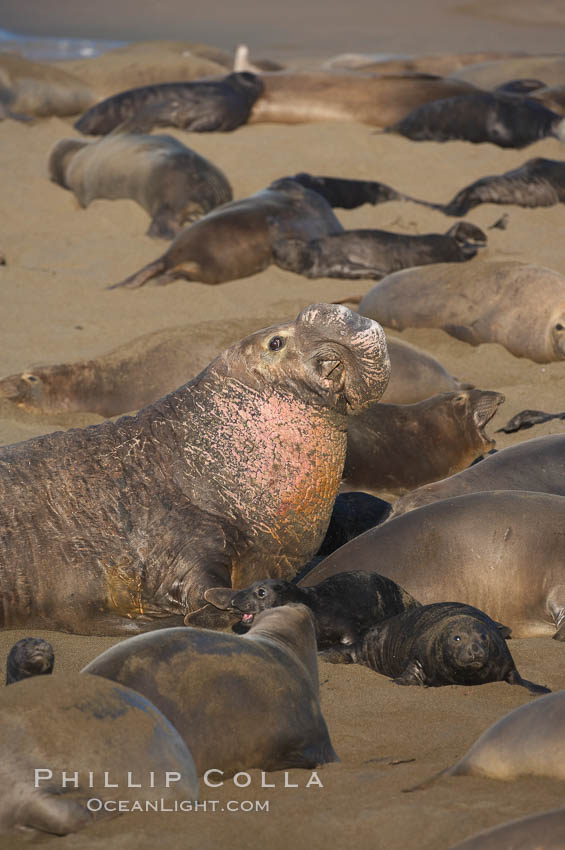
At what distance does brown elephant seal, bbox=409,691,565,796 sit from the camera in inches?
102

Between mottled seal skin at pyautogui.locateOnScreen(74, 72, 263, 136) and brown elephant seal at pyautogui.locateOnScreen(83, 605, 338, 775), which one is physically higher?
brown elephant seal at pyautogui.locateOnScreen(83, 605, 338, 775)

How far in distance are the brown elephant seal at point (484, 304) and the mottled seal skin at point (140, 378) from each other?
0.93 m

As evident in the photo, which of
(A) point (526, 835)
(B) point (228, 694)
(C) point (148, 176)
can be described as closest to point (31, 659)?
(B) point (228, 694)

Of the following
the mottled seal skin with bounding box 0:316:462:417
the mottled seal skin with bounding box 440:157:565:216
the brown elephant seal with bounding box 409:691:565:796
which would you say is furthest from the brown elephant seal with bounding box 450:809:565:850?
the mottled seal skin with bounding box 440:157:565:216

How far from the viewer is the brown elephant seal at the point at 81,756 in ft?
7.67

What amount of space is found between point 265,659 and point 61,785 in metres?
0.74

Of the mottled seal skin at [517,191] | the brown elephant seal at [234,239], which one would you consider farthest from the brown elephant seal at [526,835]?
the mottled seal skin at [517,191]

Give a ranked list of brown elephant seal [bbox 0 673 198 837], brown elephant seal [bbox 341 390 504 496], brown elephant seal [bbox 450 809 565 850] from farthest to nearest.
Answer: brown elephant seal [bbox 341 390 504 496] → brown elephant seal [bbox 0 673 198 837] → brown elephant seal [bbox 450 809 565 850]

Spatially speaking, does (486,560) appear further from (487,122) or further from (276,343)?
(487,122)

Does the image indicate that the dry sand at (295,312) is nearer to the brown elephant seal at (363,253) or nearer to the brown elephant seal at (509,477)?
the brown elephant seal at (363,253)

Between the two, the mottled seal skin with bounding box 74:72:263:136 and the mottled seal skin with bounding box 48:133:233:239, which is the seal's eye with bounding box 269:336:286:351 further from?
the mottled seal skin with bounding box 74:72:263:136

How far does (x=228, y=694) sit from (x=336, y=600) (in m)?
1.24

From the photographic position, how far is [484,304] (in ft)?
25.1

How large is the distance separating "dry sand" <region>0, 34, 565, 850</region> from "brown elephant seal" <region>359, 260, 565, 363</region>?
0.11 m
